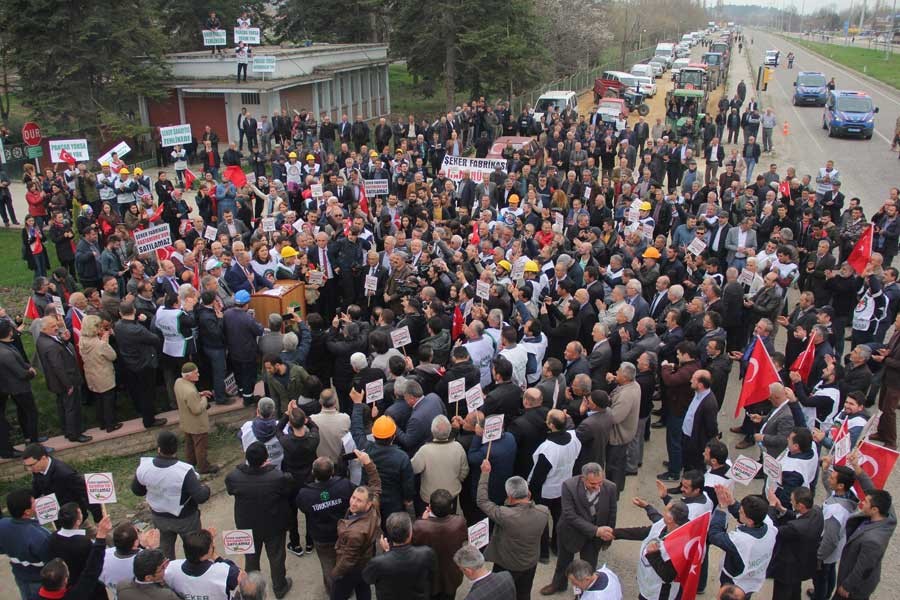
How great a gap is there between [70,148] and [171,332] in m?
10.6

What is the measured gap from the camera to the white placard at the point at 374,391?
772 cm

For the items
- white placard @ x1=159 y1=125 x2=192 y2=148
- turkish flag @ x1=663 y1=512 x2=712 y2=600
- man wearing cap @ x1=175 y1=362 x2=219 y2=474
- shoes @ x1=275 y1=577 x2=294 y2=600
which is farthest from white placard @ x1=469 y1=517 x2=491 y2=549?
white placard @ x1=159 y1=125 x2=192 y2=148

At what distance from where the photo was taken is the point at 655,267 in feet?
38.7

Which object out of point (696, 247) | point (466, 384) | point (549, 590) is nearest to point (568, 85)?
point (696, 247)

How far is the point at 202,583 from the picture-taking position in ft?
18.0

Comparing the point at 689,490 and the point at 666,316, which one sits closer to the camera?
the point at 689,490

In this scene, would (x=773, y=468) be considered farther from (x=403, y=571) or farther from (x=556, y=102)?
(x=556, y=102)

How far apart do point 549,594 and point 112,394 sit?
6290mm

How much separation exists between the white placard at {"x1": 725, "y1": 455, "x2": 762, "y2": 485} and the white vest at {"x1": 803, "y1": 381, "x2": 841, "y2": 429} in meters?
2.35

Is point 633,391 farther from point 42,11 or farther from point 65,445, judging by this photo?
point 42,11

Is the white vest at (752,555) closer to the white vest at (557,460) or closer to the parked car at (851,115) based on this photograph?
the white vest at (557,460)

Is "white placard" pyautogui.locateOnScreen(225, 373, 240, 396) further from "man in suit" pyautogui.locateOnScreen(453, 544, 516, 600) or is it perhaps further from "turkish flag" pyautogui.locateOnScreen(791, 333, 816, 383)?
"turkish flag" pyautogui.locateOnScreen(791, 333, 816, 383)

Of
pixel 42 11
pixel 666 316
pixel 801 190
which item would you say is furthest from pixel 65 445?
pixel 42 11

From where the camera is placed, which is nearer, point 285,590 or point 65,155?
point 285,590
